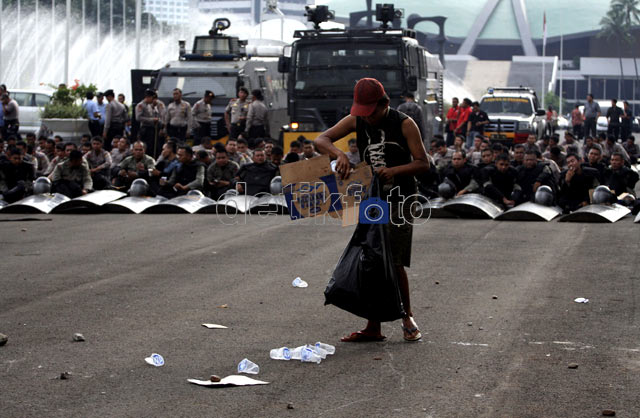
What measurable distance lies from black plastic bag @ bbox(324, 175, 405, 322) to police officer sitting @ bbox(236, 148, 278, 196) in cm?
1057

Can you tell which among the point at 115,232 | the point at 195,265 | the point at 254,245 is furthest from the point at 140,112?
the point at 195,265

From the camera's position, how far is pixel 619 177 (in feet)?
54.3

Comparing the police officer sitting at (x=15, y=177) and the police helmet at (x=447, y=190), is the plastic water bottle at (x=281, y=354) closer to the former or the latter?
the police helmet at (x=447, y=190)

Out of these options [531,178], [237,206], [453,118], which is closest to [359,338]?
[237,206]

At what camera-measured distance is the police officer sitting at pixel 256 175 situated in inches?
680

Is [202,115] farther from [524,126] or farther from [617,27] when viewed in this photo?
[617,27]

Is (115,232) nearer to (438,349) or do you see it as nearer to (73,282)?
(73,282)

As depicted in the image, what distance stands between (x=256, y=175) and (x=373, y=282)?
1083 centimetres

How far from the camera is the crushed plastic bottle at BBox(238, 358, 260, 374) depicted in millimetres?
5883

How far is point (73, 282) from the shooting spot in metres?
9.20

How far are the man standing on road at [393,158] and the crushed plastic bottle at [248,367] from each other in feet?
3.31

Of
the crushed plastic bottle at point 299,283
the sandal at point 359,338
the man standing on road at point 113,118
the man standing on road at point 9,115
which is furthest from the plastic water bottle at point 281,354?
the man standing on road at point 9,115

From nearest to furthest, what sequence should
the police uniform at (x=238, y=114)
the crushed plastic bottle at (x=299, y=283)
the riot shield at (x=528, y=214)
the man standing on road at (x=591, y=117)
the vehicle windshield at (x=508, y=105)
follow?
the crushed plastic bottle at (x=299, y=283) → the riot shield at (x=528, y=214) → the police uniform at (x=238, y=114) → the vehicle windshield at (x=508, y=105) → the man standing on road at (x=591, y=117)

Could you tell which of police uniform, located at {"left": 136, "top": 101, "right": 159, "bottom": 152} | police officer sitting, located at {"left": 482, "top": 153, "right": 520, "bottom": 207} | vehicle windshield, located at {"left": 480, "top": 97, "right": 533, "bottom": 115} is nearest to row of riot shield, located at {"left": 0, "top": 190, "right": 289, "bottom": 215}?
police officer sitting, located at {"left": 482, "top": 153, "right": 520, "bottom": 207}
